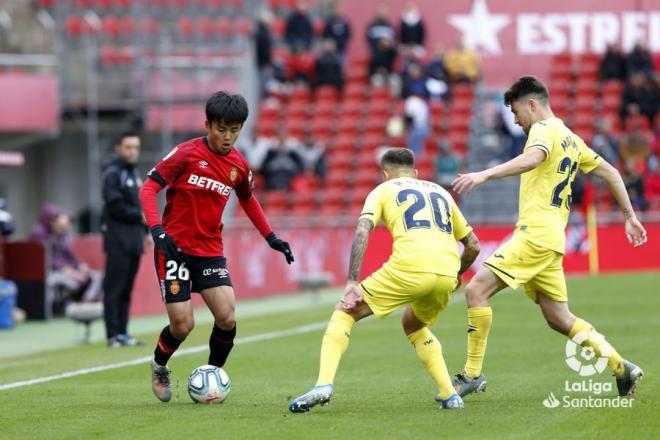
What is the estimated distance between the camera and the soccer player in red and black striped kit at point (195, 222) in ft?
30.8

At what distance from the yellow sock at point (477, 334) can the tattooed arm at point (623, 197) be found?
3.77 feet

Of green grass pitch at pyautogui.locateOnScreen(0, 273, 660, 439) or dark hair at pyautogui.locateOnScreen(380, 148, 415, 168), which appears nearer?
green grass pitch at pyautogui.locateOnScreen(0, 273, 660, 439)

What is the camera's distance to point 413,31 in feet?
106

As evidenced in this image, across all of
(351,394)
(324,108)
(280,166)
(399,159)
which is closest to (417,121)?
(324,108)

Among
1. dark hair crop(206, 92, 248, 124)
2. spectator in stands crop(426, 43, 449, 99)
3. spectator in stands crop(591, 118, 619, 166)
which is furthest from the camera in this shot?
spectator in stands crop(426, 43, 449, 99)

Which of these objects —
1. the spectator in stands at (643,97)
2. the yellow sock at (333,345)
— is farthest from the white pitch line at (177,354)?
the spectator in stands at (643,97)

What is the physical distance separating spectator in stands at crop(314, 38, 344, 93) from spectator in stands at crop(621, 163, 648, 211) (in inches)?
316

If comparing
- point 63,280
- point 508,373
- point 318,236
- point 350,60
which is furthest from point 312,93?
point 508,373

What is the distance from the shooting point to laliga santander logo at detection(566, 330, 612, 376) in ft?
30.5

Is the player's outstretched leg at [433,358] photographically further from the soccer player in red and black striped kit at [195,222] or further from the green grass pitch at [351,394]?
the soccer player in red and black striped kit at [195,222]

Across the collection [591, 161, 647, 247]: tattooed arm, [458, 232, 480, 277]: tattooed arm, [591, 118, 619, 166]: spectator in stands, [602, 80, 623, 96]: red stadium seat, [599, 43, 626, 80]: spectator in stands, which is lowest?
[458, 232, 480, 277]: tattooed arm

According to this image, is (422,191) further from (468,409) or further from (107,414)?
(107,414)

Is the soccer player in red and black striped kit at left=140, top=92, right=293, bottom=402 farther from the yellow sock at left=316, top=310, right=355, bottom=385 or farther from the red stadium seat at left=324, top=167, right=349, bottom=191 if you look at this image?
the red stadium seat at left=324, top=167, right=349, bottom=191

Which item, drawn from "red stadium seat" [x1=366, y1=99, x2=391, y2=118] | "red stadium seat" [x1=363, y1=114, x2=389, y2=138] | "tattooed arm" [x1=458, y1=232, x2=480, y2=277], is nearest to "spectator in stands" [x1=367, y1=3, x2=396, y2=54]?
"red stadium seat" [x1=366, y1=99, x2=391, y2=118]
